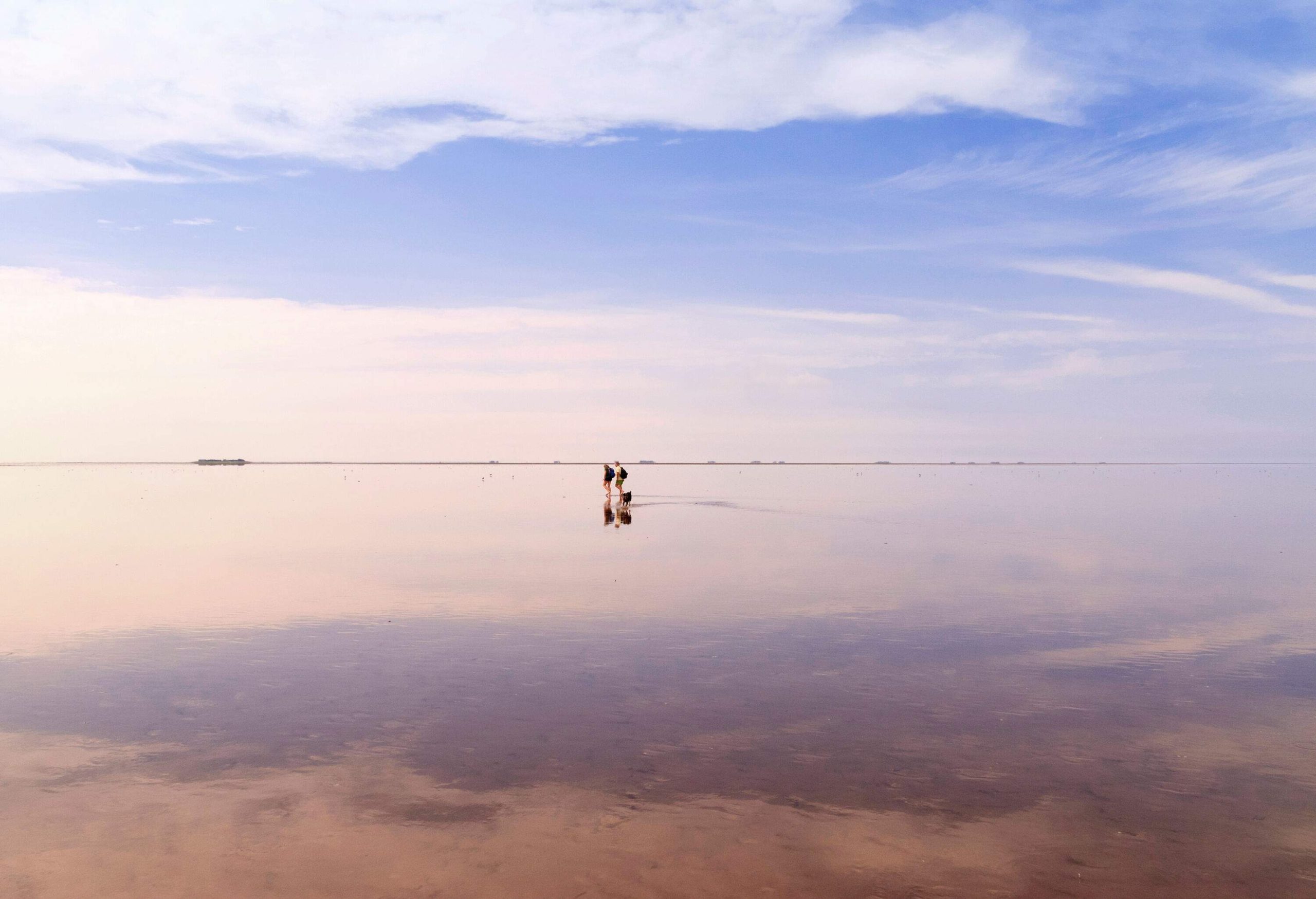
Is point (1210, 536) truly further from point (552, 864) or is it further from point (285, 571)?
point (552, 864)

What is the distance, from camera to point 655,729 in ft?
40.2

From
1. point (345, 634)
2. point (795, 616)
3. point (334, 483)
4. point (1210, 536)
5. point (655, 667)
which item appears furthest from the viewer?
point (334, 483)

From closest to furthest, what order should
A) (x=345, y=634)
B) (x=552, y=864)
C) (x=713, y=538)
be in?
(x=552, y=864)
(x=345, y=634)
(x=713, y=538)

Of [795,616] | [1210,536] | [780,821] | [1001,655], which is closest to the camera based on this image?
[780,821]

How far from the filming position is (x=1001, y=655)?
1675 cm

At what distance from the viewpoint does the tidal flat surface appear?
27.7 feet

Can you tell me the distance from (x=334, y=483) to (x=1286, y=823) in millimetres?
116691

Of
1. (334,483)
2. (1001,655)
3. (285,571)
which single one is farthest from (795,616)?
(334,483)

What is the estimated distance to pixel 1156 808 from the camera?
31.8 feet

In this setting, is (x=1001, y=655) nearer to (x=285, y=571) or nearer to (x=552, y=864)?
(x=552, y=864)

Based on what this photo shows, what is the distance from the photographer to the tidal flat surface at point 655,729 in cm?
844

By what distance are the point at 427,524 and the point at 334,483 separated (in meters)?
76.5

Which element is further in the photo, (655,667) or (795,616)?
(795,616)

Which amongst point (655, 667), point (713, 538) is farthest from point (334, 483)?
point (655, 667)
